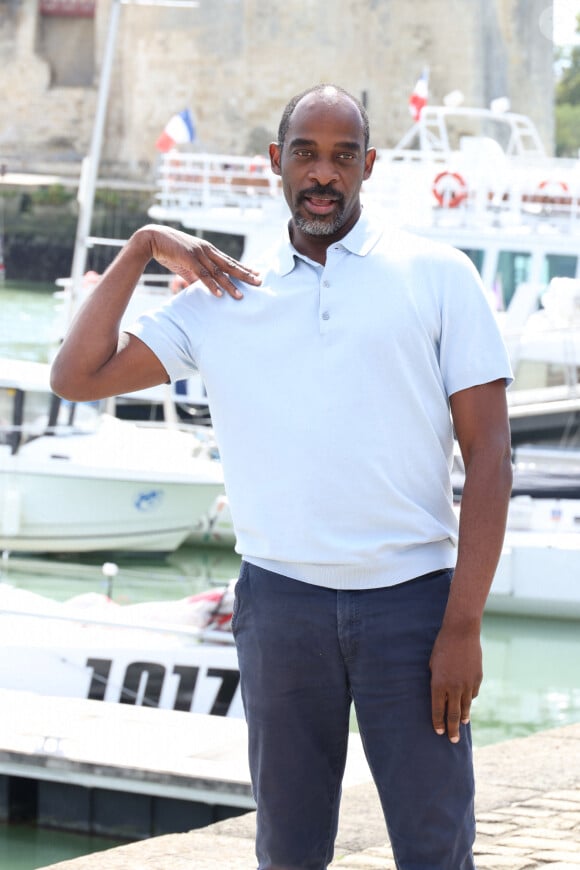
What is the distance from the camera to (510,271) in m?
14.3

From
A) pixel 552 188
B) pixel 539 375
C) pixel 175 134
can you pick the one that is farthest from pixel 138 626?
pixel 175 134

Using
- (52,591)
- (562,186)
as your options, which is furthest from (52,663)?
(562,186)

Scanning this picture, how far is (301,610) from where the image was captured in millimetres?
2012

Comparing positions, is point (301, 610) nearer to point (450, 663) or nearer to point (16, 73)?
point (450, 663)

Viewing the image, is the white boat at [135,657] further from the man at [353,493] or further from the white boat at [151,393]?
the white boat at [151,393]

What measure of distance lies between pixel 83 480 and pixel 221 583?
232cm

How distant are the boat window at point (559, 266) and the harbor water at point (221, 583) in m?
4.42

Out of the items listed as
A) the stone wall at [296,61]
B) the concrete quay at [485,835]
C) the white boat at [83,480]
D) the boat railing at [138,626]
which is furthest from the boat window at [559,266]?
the stone wall at [296,61]

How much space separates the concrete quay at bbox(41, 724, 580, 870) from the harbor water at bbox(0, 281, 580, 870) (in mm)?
1688

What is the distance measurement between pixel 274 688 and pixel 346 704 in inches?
3.9

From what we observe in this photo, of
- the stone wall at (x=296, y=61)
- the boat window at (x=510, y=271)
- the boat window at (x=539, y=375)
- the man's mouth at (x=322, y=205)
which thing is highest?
the stone wall at (x=296, y=61)

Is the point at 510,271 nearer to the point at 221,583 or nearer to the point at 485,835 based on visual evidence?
the point at 221,583

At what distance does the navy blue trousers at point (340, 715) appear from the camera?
1969 mm

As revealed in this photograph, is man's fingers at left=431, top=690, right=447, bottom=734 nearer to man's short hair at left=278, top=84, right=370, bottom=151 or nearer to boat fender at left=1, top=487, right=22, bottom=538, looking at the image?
man's short hair at left=278, top=84, right=370, bottom=151
